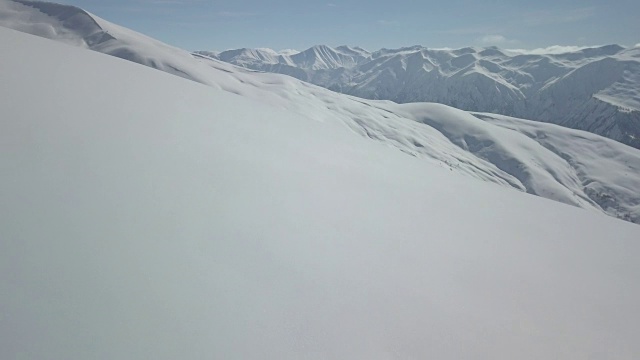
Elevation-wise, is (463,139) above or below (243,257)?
below

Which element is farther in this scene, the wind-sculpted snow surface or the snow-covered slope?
the wind-sculpted snow surface

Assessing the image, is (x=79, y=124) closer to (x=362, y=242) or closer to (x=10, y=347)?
(x=10, y=347)

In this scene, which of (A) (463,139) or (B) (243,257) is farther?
(A) (463,139)

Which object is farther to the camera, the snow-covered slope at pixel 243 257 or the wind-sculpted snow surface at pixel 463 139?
the wind-sculpted snow surface at pixel 463 139
